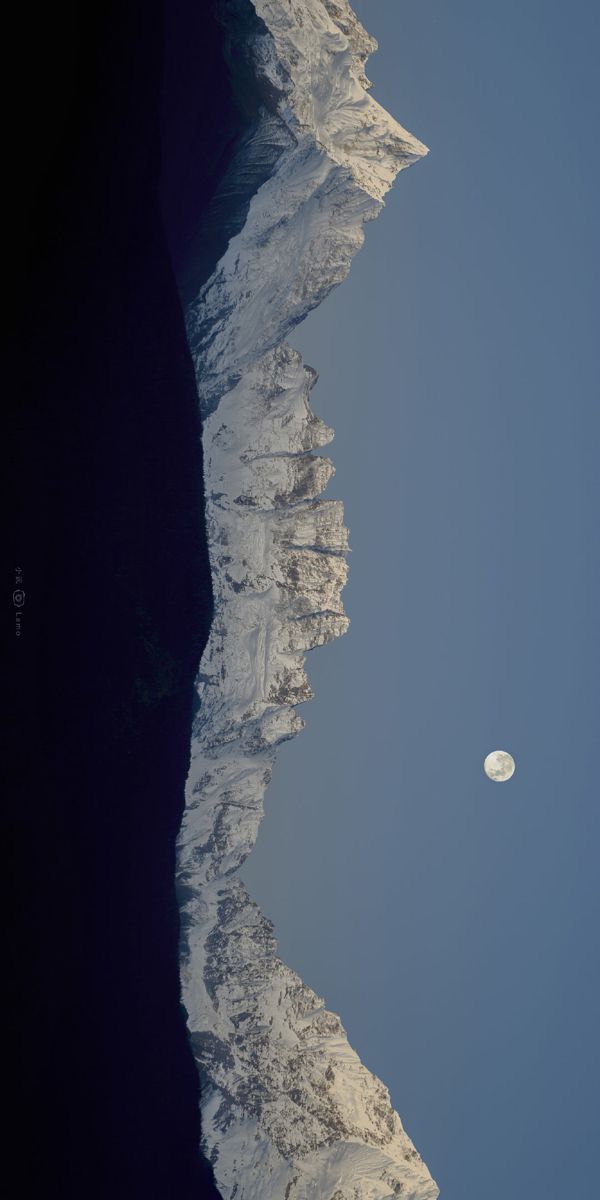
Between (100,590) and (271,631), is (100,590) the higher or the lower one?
the lower one

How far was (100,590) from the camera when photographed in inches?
757

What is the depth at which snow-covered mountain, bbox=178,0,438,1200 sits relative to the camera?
2470 centimetres

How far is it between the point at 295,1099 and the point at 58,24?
26.1 m

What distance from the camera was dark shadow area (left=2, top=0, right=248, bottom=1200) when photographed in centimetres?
1642

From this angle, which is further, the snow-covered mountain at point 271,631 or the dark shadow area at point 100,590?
the snow-covered mountain at point 271,631

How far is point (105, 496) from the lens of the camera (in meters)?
19.3

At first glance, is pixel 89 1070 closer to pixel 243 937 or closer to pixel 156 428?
pixel 243 937

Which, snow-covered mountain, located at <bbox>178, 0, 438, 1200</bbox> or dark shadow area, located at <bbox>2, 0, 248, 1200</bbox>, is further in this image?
snow-covered mountain, located at <bbox>178, 0, 438, 1200</bbox>

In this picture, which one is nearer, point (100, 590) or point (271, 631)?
point (100, 590)

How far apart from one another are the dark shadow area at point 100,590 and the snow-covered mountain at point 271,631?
2.63 metres

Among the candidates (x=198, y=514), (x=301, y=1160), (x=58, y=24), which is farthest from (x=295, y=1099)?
(x=58, y=24)

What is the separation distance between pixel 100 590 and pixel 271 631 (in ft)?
30.8

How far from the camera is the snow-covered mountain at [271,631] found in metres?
24.7

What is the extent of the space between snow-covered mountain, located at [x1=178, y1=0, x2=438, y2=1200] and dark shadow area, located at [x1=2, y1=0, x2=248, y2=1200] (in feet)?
8.64
